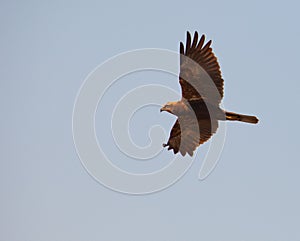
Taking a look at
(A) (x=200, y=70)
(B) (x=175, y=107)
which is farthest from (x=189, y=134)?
(A) (x=200, y=70)

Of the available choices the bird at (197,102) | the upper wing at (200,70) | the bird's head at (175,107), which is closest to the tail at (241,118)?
the bird at (197,102)

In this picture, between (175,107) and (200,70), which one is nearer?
(200,70)

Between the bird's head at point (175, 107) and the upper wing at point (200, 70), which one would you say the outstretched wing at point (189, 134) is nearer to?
the bird's head at point (175, 107)

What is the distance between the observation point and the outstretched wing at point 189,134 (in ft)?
67.7

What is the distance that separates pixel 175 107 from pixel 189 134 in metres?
1.17

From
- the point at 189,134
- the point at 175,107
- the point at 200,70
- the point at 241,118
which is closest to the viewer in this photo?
the point at 200,70

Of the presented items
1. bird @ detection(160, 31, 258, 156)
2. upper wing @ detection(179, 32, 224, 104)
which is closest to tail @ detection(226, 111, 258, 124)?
bird @ detection(160, 31, 258, 156)

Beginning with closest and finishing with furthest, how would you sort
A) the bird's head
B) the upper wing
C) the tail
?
the upper wing
the tail
the bird's head

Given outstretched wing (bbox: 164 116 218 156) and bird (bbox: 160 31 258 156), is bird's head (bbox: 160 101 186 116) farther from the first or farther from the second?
outstretched wing (bbox: 164 116 218 156)

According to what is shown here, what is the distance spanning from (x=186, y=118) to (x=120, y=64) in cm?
291

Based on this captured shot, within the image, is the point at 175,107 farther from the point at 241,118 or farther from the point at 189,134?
the point at 241,118

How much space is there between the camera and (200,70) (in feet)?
64.0

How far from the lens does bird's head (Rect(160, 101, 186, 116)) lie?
20047 mm

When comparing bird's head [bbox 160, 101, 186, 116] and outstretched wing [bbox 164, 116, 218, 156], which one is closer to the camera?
bird's head [bbox 160, 101, 186, 116]
